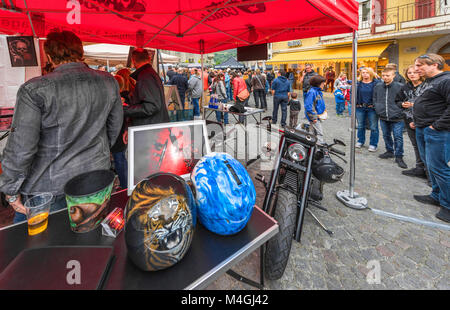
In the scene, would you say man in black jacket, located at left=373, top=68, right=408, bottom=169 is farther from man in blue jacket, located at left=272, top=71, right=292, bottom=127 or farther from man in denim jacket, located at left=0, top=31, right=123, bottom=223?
man in denim jacket, located at left=0, top=31, right=123, bottom=223

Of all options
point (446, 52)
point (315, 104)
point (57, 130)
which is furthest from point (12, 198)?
point (446, 52)

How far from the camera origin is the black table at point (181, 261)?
0.85 m

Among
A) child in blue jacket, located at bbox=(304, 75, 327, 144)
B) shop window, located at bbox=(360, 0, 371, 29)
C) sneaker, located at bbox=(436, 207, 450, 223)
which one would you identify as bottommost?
sneaker, located at bbox=(436, 207, 450, 223)

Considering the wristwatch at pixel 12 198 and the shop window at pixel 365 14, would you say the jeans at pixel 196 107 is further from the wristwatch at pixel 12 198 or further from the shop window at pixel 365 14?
the shop window at pixel 365 14

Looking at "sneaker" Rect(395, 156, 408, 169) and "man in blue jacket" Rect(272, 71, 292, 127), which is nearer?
"sneaker" Rect(395, 156, 408, 169)

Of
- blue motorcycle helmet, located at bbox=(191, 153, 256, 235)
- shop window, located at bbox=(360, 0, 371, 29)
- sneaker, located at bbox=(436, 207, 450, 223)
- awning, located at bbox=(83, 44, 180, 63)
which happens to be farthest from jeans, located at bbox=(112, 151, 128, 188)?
shop window, located at bbox=(360, 0, 371, 29)

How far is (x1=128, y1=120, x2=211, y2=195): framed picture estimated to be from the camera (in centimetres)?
141

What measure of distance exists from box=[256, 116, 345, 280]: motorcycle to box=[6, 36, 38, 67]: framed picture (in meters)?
3.12

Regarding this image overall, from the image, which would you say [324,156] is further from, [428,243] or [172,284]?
[172,284]

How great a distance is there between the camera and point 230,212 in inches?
39.6

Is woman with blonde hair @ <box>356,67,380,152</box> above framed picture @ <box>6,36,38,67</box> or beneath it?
beneath

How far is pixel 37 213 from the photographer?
1.12 metres
